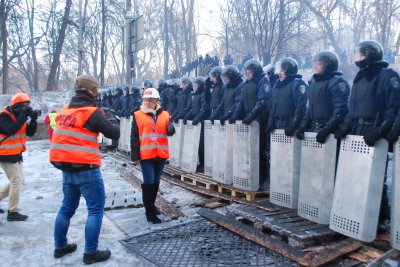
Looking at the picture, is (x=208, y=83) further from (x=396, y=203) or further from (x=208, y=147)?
(x=396, y=203)

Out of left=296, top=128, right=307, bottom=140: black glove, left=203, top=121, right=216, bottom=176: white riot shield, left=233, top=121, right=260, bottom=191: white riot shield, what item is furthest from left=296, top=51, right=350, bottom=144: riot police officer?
left=203, top=121, right=216, bottom=176: white riot shield

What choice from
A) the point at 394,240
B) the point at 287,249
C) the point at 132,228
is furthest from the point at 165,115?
the point at 394,240

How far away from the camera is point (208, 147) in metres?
7.65

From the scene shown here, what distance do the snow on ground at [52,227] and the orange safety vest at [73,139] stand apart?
1.15m

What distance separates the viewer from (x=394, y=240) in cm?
379

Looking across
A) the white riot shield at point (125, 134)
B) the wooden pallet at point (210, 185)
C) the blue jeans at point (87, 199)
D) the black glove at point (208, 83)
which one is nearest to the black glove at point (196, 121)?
the black glove at point (208, 83)

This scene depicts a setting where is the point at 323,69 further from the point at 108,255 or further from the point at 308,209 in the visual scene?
the point at 108,255

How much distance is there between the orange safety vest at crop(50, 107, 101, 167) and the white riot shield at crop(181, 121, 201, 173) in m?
4.31

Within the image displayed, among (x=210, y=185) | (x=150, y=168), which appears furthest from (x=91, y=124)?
(x=210, y=185)

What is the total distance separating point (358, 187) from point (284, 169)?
4.59ft

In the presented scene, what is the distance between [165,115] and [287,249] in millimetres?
2568

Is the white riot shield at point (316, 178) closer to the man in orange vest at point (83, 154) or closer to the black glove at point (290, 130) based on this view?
the black glove at point (290, 130)

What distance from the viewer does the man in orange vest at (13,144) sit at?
530 centimetres

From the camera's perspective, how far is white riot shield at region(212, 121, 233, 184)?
22.2ft
